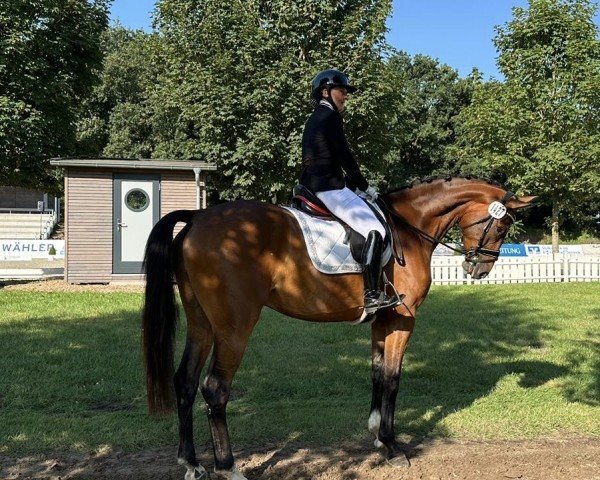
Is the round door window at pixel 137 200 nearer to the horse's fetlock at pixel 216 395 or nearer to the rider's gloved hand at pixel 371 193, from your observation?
the rider's gloved hand at pixel 371 193

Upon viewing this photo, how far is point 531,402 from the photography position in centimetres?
640

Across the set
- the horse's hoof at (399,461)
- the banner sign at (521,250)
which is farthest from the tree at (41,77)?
the banner sign at (521,250)

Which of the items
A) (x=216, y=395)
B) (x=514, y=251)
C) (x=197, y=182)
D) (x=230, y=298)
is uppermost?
(x=197, y=182)

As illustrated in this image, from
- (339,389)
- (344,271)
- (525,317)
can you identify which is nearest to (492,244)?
(344,271)

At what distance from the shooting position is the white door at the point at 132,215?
16562 mm

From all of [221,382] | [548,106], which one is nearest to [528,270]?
[548,106]

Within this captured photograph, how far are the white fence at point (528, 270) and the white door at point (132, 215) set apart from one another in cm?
913

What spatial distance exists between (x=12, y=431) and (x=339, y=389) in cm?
348

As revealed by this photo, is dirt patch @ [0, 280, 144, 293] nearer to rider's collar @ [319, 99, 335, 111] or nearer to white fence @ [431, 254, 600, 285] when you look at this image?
white fence @ [431, 254, 600, 285]

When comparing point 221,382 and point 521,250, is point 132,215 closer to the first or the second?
point 221,382

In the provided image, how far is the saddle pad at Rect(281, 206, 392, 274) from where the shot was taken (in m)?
4.71

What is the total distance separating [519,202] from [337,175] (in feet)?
6.24

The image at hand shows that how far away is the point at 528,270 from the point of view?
763 inches

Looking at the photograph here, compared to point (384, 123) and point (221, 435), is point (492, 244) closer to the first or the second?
point (221, 435)
